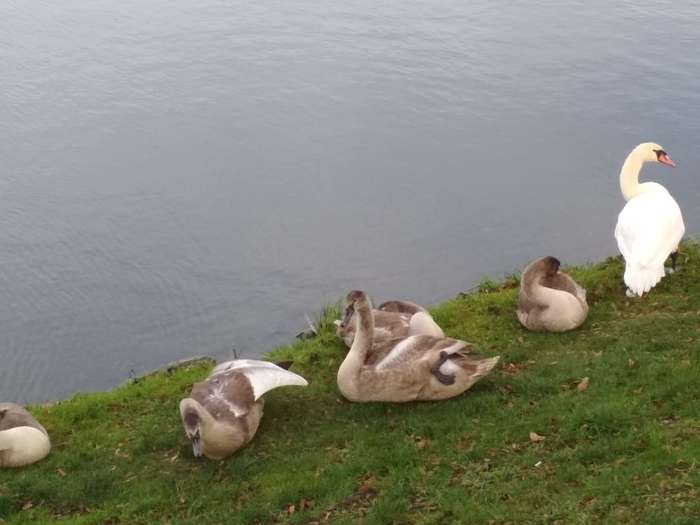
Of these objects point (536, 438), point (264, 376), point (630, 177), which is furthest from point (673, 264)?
point (264, 376)

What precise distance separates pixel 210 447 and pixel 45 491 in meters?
1.71

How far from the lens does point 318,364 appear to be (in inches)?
483

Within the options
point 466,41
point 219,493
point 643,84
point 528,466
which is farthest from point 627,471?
point 466,41

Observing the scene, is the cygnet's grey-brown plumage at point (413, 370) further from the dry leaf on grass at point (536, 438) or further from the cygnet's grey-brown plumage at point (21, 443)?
the cygnet's grey-brown plumage at point (21, 443)

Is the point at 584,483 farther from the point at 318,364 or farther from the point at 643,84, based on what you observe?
the point at 643,84

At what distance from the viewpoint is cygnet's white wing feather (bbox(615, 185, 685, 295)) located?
12.8 m

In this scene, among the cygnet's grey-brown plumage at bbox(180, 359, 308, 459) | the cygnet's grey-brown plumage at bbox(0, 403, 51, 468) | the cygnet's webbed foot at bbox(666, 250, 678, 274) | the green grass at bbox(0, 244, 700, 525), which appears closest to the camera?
the green grass at bbox(0, 244, 700, 525)

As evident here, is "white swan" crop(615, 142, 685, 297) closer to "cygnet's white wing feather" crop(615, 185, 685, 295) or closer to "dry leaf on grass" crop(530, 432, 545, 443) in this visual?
"cygnet's white wing feather" crop(615, 185, 685, 295)

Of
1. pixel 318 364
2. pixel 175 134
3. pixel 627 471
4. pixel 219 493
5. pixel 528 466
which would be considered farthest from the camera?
pixel 175 134

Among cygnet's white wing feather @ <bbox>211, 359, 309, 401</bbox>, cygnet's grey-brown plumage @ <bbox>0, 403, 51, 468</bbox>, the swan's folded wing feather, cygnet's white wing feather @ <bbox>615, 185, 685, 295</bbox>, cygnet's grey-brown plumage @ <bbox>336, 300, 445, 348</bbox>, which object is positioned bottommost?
cygnet's grey-brown plumage @ <bbox>0, 403, 51, 468</bbox>

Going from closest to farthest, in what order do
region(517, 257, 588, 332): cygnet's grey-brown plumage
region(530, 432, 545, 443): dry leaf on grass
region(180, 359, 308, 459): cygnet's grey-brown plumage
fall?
region(530, 432, 545, 443): dry leaf on grass → region(180, 359, 308, 459): cygnet's grey-brown plumage → region(517, 257, 588, 332): cygnet's grey-brown plumage

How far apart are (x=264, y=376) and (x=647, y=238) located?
5459 millimetres

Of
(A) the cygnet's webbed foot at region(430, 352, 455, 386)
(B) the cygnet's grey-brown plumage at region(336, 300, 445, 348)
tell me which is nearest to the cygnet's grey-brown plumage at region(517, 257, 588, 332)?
(B) the cygnet's grey-brown plumage at region(336, 300, 445, 348)

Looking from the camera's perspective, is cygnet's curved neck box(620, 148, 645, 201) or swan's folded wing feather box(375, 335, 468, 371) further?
cygnet's curved neck box(620, 148, 645, 201)
